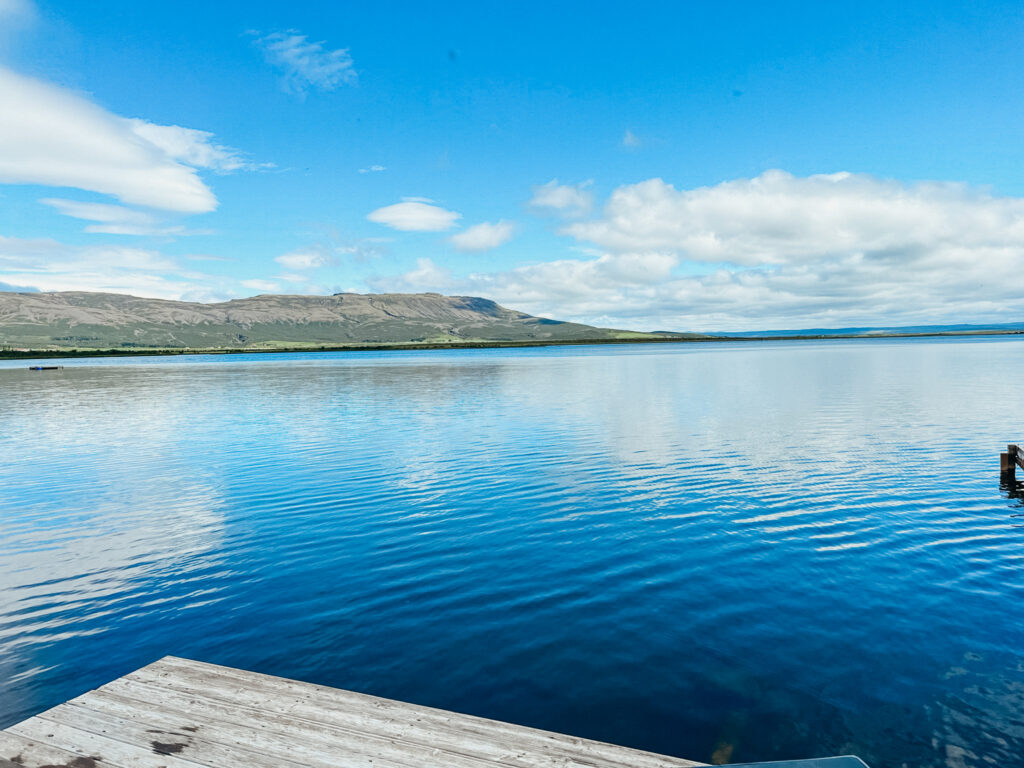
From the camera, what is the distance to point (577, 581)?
725 inches

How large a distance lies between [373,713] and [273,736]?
5.43 ft

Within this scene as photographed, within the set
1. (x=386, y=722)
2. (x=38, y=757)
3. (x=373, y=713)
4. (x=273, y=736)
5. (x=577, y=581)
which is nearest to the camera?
(x=38, y=757)

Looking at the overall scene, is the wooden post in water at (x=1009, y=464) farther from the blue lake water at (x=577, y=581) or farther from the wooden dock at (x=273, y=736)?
the wooden dock at (x=273, y=736)

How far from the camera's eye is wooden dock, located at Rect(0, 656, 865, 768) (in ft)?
28.4

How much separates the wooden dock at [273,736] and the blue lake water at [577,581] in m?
2.29

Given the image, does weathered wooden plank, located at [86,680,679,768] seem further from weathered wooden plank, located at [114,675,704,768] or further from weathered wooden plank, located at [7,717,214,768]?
weathered wooden plank, located at [7,717,214,768]

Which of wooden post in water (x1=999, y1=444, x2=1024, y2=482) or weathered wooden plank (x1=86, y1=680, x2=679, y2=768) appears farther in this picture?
wooden post in water (x1=999, y1=444, x2=1024, y2=482)

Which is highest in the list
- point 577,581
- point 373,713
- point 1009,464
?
point 1009,464

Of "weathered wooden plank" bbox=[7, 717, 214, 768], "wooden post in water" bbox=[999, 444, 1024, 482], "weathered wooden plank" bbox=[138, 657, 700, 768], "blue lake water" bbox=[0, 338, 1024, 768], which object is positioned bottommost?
"blue lake water" bbox=[0, 338, 1024, 768]

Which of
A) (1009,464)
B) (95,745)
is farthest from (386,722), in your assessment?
(1009,464)

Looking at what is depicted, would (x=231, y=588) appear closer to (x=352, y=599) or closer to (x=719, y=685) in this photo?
(x=352, y=599)

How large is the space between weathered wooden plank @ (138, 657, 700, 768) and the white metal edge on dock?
0.02 meters

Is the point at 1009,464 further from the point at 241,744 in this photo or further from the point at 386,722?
the point at 241,744

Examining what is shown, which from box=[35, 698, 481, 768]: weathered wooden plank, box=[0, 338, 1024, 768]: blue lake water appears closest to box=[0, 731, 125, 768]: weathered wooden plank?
box=[35, 698, 481, 768]: weathered wooden plank
